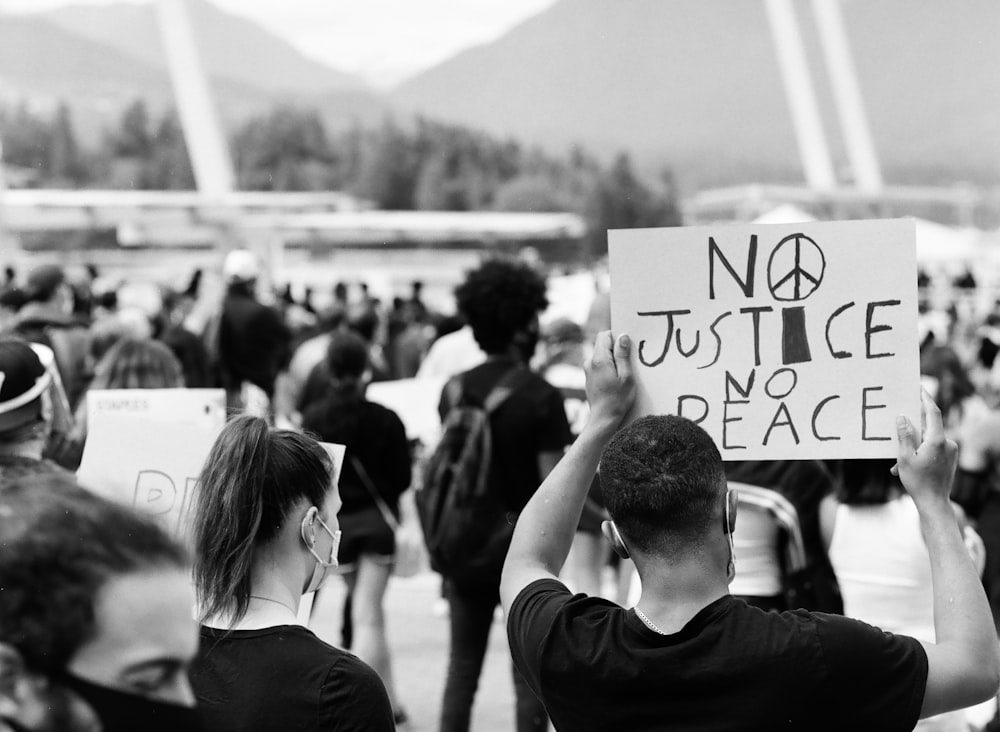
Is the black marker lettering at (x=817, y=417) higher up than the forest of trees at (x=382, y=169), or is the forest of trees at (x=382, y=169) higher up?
the forest of trees at (x=382, y=169)

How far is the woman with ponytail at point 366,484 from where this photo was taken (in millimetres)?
4906

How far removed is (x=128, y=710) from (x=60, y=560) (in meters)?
0.13

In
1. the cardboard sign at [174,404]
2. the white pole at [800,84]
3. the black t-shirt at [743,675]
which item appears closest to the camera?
the black t-shirt at [743,675]

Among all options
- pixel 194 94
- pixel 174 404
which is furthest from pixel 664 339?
pixel 194 94

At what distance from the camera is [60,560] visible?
3.71ft

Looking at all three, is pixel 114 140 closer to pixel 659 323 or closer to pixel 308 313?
pixel 308 313

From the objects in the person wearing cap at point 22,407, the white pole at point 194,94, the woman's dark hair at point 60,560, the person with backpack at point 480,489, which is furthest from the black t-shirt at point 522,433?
the white pole at point 194,94

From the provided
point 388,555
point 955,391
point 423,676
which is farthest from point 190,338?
point 955,391

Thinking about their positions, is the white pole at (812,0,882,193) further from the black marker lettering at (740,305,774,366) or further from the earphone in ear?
the earphone in ear

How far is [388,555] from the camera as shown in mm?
4953

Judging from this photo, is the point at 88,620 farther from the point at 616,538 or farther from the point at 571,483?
the point at 571,483

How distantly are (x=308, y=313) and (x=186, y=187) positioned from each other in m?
104

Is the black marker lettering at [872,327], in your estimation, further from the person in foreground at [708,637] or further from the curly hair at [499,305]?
the curly hair at [499,305]

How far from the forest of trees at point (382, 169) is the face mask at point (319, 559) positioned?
89957mm
